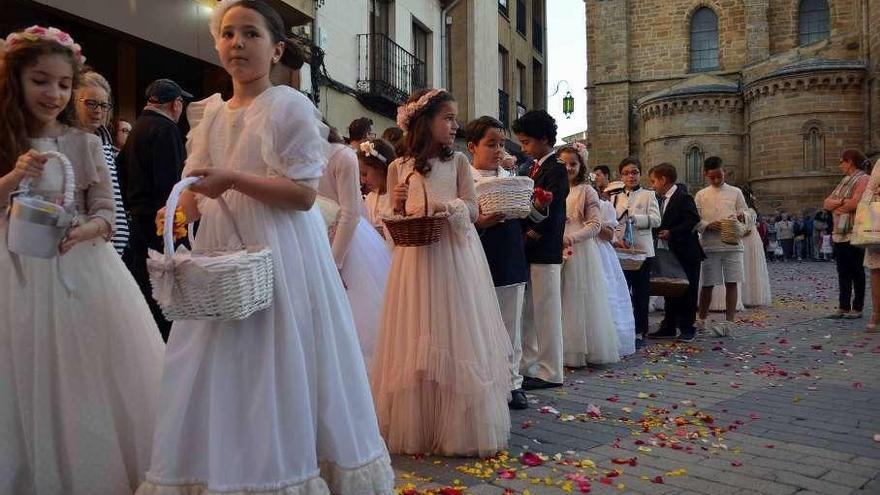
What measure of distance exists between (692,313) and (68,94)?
7.64 meters

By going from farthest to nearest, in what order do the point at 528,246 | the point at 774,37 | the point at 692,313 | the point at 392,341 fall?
the point at 774,37, the point at 692,313, the point at 528,246, the point at 392,341

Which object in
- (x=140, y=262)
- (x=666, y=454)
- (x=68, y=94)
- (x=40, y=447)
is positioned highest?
(x=68, y=94)

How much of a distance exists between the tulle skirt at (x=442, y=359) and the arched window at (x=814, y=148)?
3909cm

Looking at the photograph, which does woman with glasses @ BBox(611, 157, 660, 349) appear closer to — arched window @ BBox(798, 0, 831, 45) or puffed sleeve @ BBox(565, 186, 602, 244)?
puffed sleeve @ BBox(565, 186, 602, 244)

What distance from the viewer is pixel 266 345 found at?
263cm

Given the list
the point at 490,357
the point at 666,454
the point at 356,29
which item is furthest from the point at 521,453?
the point at 356,29

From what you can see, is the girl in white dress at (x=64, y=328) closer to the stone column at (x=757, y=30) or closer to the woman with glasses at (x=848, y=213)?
the woman with glasses at (x=848, y=213)

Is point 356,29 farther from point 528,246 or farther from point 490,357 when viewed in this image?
point 490,357

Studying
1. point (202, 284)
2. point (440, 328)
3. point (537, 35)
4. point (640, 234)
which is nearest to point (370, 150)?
point (440, 328)

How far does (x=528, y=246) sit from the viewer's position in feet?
20.0

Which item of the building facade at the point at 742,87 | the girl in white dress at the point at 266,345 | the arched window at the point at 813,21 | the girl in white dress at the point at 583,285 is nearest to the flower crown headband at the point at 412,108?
the girl in white dress at the point at 266,345

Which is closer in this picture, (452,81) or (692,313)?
(692,313)

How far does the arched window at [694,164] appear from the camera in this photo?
41.9 m

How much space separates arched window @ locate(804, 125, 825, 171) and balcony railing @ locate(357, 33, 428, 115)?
29.2 metres
